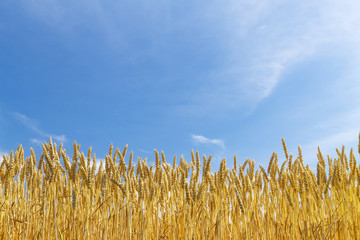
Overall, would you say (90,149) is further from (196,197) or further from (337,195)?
(337,195)

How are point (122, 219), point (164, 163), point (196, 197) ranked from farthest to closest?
point (164, 163) < point (122, 219) < point (196, 197)

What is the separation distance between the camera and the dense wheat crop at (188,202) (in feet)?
6.19

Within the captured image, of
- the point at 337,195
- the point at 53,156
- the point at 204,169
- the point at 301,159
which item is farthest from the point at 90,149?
the point at 337,195

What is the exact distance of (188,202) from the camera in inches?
72.2

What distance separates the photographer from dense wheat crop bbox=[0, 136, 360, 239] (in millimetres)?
1886

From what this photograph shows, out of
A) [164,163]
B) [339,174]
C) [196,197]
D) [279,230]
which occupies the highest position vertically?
[164,163]

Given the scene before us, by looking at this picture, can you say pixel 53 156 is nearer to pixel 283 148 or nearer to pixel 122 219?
pixel 122 219

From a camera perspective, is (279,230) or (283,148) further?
(283,148)

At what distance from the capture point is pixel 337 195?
243 centimetres

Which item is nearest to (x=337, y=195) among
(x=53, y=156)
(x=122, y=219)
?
(x=122, y=219)

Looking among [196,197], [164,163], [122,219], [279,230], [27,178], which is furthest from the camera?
[27,178]

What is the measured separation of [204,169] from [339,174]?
2.85ft

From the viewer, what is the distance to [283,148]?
2545mm

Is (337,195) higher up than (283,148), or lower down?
lower down
